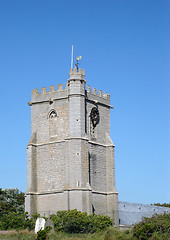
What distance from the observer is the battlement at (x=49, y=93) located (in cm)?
4812

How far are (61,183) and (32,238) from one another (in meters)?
14.5

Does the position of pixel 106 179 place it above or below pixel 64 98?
below

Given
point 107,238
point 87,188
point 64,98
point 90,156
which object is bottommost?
point 107,238

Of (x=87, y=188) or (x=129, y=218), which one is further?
(x=129, y=218)

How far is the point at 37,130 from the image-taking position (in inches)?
1932

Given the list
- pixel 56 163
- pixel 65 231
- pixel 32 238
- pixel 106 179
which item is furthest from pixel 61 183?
pixel 32 238

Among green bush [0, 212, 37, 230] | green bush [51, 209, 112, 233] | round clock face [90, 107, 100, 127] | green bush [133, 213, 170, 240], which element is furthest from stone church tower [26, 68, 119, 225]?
green bush [133, 213, 170, 240]

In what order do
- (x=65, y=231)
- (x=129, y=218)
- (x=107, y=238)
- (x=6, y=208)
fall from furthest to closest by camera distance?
1. (x=6, y=208)
2. (x=129, y=218)
3. (x=65, y=231)
4. (x=107, y=238)

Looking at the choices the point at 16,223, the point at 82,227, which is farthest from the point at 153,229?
the point at 16,223

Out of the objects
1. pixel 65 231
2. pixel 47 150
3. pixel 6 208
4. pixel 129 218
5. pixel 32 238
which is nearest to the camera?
pixel 32 238

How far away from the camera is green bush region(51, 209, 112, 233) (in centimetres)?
3844

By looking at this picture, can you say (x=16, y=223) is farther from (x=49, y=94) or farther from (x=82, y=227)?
(x=49, y=94)

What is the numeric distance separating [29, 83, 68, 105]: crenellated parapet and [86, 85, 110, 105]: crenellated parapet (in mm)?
2365

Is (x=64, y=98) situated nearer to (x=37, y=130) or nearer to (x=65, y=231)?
(x=37, y=130)
